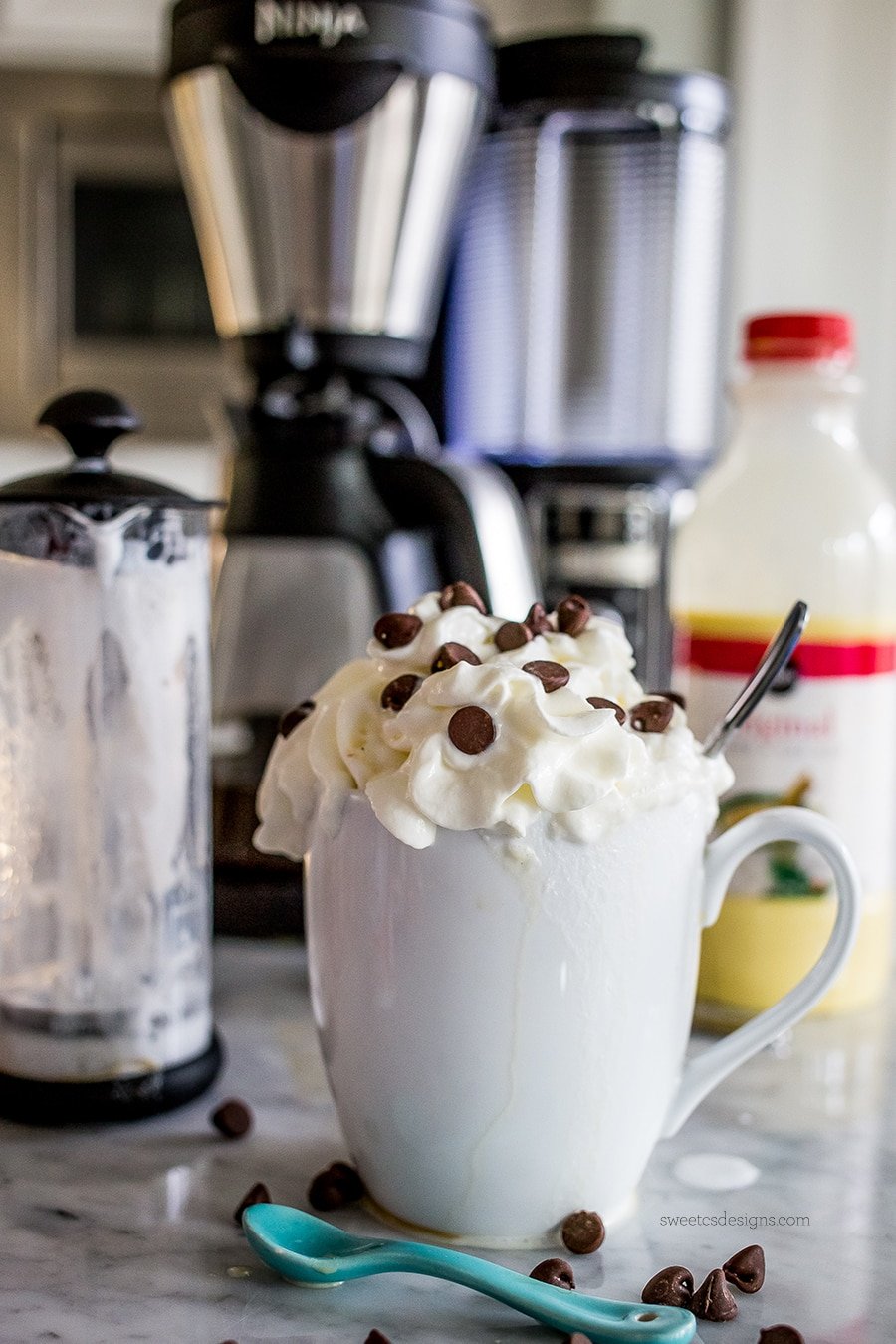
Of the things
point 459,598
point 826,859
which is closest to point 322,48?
point 459,598

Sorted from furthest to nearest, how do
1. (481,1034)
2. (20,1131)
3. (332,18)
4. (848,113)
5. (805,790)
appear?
(848,113) < (332,18) < (805,790) < (20,1131) < (481,1034)

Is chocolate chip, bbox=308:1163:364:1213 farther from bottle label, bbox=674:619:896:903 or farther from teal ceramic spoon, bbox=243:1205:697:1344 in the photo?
bottle label, bbox=674:619:896:903

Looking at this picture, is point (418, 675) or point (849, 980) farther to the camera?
point (849, 980)

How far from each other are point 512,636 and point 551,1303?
0.21 metres

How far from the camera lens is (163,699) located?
556 mm

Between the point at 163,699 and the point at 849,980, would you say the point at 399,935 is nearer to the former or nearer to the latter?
the point at 163,699

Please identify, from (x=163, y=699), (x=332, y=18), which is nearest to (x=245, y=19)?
(x=332, y=18)

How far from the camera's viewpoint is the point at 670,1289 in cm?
42

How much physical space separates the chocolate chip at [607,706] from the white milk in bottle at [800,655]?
20 centimetres

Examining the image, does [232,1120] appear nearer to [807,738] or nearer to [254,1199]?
[254,1199]

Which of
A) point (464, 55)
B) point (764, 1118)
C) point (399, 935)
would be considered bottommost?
point (764, 1118)

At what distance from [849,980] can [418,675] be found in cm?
33

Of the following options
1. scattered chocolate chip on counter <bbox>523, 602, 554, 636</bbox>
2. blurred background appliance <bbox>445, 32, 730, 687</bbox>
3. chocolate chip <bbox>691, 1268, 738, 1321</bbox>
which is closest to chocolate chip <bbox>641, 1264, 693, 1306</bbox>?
chocolate chip <bbox>691, 1268, 738, 1321</bbox>

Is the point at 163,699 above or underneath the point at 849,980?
above
